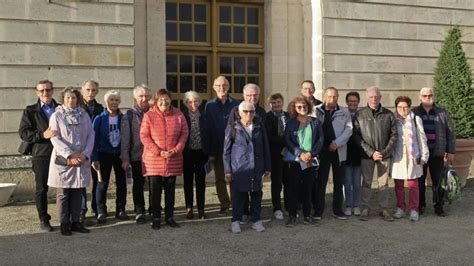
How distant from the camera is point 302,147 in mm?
6316

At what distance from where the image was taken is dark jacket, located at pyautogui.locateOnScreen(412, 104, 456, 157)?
23.0 ft

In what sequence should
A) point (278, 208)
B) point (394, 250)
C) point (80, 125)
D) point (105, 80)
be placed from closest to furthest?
1. point (394, 250)
2. point (80, 125)
3. point (278, 208)
4. point (105, 80)

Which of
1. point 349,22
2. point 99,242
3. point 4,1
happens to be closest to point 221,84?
point 99,242

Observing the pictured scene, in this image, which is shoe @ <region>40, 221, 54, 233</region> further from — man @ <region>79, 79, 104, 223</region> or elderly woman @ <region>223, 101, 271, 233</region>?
elderly woman @ <region>223, 101, 271, 233</region>

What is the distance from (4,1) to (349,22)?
6294 millimetres

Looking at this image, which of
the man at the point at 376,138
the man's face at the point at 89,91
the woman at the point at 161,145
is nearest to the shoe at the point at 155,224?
the woman at the point at 161,145

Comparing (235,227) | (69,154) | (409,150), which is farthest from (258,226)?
(69,154)

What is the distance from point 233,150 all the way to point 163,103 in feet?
3.22

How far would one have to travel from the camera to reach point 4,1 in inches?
316

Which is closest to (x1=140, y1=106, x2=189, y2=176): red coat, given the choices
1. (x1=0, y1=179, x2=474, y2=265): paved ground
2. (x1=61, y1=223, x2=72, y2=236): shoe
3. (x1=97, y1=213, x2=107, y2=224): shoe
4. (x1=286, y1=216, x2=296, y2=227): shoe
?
(x1=0, y1=179, x2=474, y2=265): paved ground

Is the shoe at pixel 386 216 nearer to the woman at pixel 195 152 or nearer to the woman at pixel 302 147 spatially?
the woman at pixel 302 147

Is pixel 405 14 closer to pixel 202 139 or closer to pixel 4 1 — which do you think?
pixel 202 139

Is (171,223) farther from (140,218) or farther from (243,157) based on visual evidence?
(243,157)

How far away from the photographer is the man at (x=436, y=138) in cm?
703
